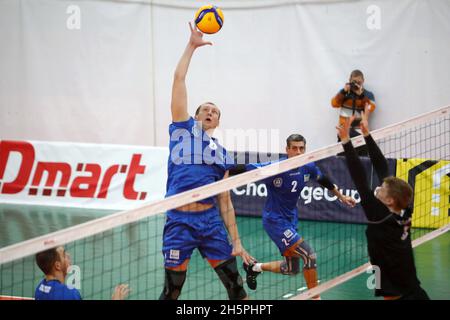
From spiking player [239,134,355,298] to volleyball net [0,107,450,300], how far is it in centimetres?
42

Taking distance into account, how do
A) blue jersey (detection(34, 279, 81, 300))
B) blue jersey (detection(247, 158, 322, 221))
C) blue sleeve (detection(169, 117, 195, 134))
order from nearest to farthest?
1. blue jersey (detection(34, 279, 81, 300))
2. blue sleeve (detection(169, 117, 195, 134))
3. blue jersey (detection(247, 158, 322, 221))

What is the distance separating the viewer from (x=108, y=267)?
415 inches

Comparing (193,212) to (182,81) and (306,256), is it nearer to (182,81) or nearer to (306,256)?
(182,81)

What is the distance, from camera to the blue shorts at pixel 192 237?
723cm

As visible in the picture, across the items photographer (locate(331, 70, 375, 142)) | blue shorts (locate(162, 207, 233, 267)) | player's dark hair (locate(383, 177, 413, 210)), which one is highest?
photographer (locate(331, 70, 375, 142))

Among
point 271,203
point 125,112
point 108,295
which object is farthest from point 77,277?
point 125,112

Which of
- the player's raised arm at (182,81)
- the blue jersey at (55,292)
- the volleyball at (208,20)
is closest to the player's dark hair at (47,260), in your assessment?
the blue jersey at (55,292)

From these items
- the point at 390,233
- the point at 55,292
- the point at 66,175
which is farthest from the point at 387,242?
the point at 66,175

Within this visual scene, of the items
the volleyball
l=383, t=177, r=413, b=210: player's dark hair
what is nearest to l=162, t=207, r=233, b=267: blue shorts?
l=383, t=177, r=413, b=210: player's dark hair

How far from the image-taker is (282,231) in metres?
8.98

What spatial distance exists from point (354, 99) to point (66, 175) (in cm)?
614

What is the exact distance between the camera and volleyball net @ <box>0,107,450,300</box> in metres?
6.86

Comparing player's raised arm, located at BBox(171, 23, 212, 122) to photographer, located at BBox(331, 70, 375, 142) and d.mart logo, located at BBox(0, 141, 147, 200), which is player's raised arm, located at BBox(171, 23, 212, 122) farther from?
photographer, located at BBox(331, 70, 375, 142)

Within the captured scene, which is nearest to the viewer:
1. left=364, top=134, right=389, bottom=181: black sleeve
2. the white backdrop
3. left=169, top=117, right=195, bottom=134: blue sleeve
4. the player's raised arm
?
left=364, top=134, right=389, bottom=181: black sleeve
